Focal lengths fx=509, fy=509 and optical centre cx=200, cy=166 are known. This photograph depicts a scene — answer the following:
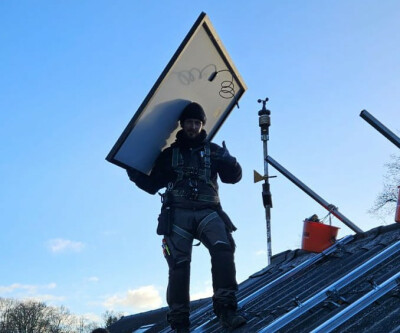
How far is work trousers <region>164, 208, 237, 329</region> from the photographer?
3432mm

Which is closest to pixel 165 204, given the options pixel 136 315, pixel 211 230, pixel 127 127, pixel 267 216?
pixel 211 230

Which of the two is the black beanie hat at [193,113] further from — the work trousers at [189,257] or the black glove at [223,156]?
the work trousers at [189,257]

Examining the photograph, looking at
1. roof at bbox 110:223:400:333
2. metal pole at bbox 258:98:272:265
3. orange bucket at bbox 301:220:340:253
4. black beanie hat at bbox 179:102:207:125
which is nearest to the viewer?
roof at bbox 110:223:400:333

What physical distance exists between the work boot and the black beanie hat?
1509 mm

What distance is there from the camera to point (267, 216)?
35.8 ft

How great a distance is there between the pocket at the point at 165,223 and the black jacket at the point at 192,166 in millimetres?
188

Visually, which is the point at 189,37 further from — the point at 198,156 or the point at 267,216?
the point at 267,216

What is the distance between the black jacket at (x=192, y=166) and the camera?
3.85 metres

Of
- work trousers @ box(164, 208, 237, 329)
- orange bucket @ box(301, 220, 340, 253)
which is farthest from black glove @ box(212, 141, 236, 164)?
orange bucket @ box(301, 220, 340, 253)

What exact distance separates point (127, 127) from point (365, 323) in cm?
218

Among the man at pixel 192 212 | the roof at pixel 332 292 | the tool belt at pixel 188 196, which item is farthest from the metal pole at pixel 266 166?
the tool belt at pixel 188 196

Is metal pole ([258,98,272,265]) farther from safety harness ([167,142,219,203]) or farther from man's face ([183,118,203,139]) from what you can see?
safety harness ([167,142,219,203])

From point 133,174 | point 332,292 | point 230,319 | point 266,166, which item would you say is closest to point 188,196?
point 133,174

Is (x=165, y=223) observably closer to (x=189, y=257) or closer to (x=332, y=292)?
(x=189, y=257)
